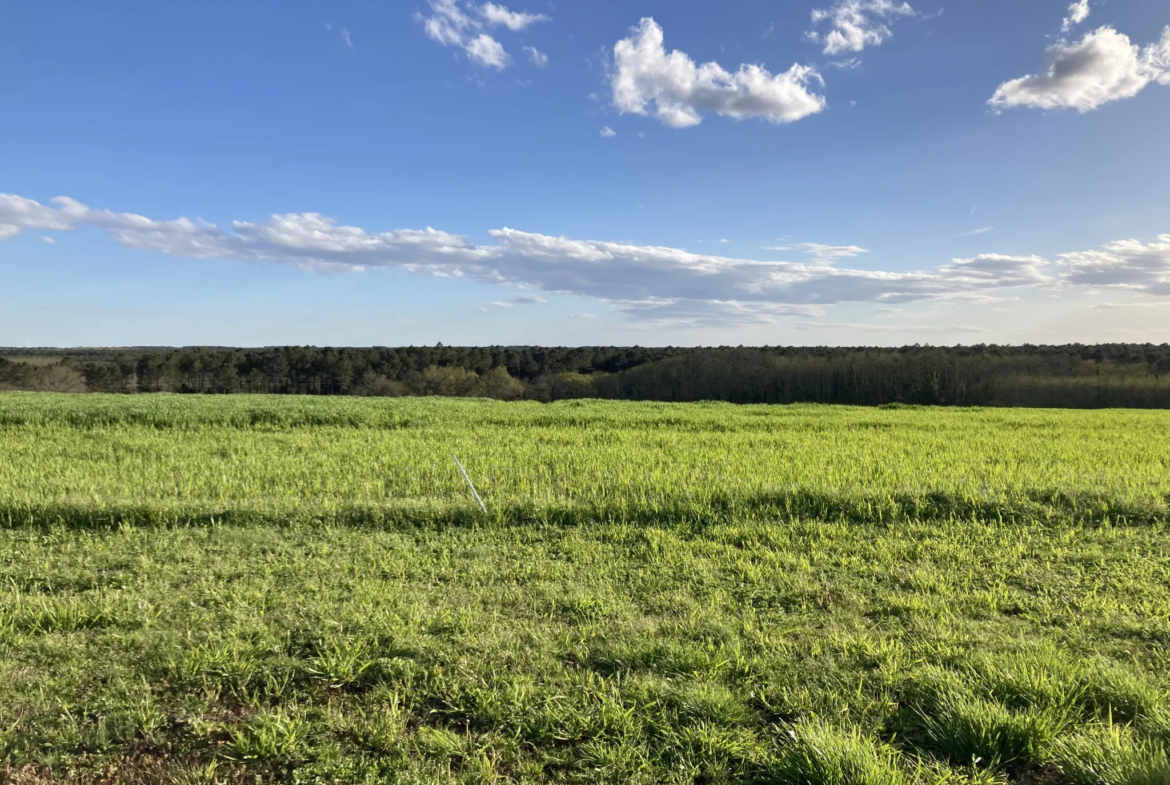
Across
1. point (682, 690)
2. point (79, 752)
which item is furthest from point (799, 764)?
point (79, 752)

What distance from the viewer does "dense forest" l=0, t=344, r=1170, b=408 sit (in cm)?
5066

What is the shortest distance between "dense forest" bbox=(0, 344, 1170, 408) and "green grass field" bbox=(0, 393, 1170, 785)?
4799 cm

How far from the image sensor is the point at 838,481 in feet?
31.7

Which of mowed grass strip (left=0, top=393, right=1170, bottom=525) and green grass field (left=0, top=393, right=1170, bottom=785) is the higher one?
mowed grass strip (left=0, top=393, right=1170, bottom=525)

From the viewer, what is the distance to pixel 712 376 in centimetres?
6281

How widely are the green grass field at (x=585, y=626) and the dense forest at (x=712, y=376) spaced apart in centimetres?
4799

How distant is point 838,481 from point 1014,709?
647 centimetres

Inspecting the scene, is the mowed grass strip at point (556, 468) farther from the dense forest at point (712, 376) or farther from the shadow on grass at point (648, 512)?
the dense forest at point (712, 376)

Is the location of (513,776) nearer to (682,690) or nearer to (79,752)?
(682,690)

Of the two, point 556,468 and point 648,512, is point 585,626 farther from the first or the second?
point 556,468

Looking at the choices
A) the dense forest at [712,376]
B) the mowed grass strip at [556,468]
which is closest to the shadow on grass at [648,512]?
the mowed grass strip at [556,468]

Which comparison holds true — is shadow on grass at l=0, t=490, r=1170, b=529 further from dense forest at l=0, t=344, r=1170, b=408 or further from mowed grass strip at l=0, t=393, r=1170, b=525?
dense forest at l=0, t=344, r=1170, b=408

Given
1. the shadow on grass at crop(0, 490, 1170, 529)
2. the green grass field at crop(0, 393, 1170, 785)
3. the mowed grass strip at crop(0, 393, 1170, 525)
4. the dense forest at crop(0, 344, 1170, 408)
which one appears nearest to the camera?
the green grass field at crop(0, 393, 1170, 785)

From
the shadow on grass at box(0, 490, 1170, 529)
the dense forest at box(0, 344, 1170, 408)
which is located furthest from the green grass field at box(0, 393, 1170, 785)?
the dense forest at box(0, 344, 1170, 408)
